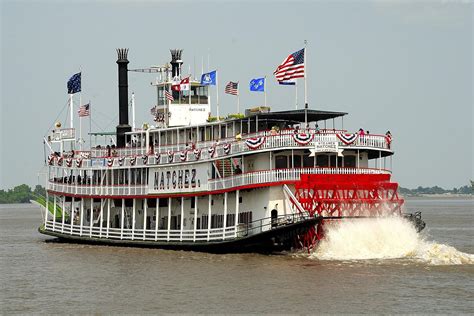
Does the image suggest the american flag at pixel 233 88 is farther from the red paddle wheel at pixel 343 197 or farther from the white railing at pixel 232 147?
the red paddle wheel at pixel 343 197

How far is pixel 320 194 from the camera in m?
38.0

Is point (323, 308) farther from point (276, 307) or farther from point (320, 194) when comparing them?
point (320, 194)

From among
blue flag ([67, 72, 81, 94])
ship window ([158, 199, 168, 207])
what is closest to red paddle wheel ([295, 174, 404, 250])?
ship window ([158, 199, 168, 207])

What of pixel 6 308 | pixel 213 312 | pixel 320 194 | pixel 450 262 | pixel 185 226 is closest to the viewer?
pixel 213 312

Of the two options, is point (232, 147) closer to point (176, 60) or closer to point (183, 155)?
point (183, 155)

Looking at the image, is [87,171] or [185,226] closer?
[185,226]

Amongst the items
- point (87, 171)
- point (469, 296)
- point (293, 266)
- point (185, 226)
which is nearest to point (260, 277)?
point (293, 266)

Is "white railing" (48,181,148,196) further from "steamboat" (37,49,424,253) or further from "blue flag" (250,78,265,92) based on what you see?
"blue flag" (250,78,265,92)

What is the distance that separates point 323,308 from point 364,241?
385 inches

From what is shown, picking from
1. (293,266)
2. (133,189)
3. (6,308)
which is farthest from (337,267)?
(133,189)

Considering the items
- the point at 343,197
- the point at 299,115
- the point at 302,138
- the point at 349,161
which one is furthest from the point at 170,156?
the point at 343,197

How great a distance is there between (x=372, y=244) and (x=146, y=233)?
13.3m

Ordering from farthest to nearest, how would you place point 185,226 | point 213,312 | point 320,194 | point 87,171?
1. point 87,171
2. point 185,226
3. point 320,194
4. point 213,312

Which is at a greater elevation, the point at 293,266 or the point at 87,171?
the point at 87,171
